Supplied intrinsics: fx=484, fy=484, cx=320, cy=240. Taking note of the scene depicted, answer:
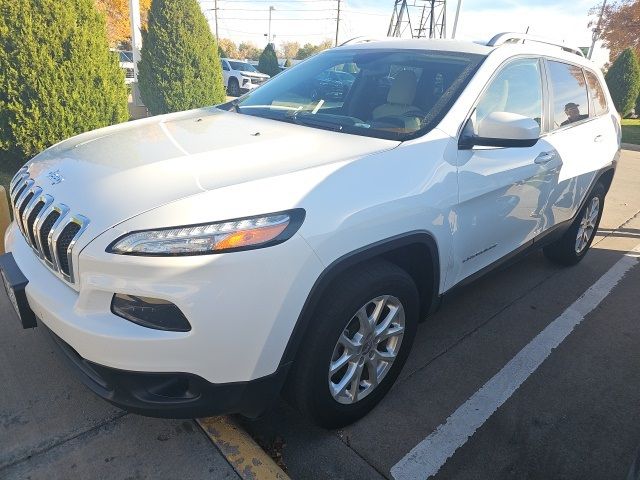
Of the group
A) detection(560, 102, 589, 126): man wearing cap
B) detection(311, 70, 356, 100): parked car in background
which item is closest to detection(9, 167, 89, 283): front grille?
detection(311, 70, 356, 100): parked car in background

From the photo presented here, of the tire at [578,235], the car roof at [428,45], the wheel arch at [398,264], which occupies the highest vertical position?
the car roof at [428,45]

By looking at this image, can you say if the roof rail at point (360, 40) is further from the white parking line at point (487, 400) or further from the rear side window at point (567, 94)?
the white parking line at point (487, 400)

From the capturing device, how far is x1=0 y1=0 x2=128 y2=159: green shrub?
16.1 feet

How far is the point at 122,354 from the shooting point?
167cm

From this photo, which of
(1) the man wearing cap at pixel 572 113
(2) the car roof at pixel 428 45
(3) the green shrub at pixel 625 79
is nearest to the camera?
(2) the car roof at pixel 428 45

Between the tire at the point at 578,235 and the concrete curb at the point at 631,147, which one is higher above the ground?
the tire at the point at 578,235

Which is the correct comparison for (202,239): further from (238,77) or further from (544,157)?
(238,77)

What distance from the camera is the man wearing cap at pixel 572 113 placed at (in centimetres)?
357

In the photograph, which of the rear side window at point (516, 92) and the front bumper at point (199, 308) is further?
the rear side window at point (516, 92)

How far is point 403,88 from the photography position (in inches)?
112

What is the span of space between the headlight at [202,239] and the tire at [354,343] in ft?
1.37

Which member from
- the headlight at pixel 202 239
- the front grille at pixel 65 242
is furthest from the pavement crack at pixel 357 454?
the front grille at pixel 65 242

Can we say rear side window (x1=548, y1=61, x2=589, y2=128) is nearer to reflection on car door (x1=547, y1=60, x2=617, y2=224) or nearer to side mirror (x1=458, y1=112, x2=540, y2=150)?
reflection on car door (x1=547, y1=60, x2=617, y2=224)

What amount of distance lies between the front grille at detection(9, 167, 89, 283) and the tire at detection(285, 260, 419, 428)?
946 mm
